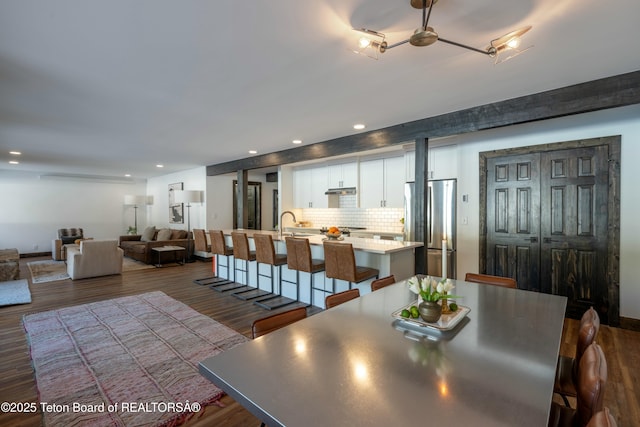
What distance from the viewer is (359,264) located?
3.91m

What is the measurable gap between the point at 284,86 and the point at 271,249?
2.26m

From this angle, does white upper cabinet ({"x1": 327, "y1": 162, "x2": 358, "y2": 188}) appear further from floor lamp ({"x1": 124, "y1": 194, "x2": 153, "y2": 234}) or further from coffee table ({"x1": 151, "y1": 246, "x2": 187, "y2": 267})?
floor lamp ({"x1": 124, "y1": 194, "x2": 153, "y2": 234})

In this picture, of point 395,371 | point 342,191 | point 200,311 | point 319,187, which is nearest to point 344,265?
point 200,311

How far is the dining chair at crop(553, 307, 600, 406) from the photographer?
4.50ft

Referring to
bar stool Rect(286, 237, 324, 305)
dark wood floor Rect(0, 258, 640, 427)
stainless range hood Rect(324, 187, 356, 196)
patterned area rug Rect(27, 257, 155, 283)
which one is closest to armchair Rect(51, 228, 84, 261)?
patterned area rug Rect(27, 257, 155, 283)

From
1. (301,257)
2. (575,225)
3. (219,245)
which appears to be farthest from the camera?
(219,245)

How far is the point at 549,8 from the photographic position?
A: 5.67 ft

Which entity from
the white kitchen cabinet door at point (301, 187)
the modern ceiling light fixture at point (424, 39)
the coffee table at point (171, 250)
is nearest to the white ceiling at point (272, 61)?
the modern ceiling light fixture at point (424, 39)

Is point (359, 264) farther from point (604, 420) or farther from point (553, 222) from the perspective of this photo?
point (604, 420)

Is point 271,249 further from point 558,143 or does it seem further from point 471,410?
point 558,143

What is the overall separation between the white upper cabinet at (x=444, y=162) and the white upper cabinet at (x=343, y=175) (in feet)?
5.43

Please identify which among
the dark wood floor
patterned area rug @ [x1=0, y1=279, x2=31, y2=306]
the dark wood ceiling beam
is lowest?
the dark wood floor

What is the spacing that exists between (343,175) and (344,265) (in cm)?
341

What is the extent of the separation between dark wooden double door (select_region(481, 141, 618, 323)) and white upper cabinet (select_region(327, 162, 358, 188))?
2532mm
